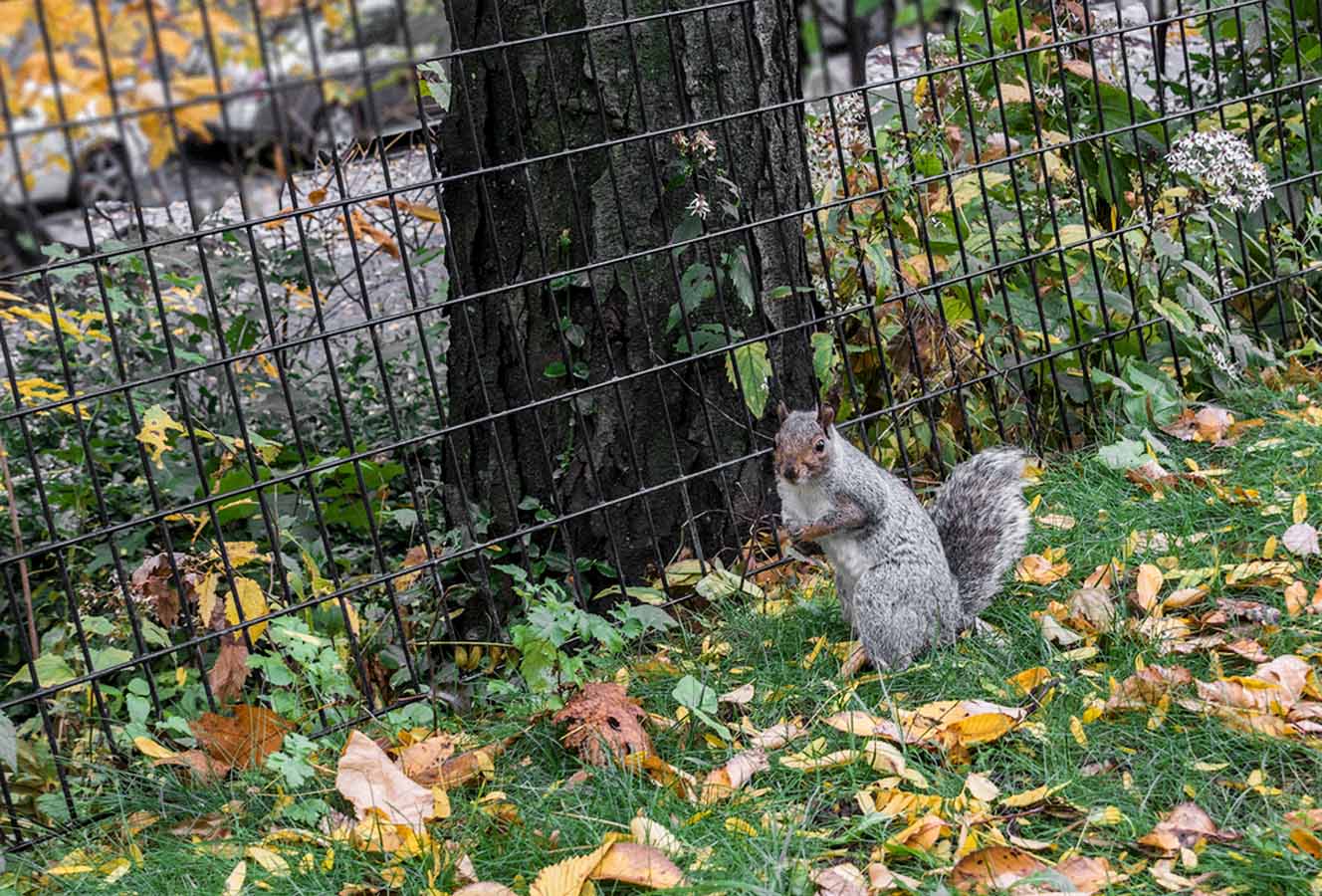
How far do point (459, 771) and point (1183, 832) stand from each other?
1255 mm

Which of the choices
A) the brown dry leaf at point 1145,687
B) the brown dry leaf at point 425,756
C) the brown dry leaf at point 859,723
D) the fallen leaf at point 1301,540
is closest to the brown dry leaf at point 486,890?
the brown dry leaf at point 425,756

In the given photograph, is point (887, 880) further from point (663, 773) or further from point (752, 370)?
point (752, 370)

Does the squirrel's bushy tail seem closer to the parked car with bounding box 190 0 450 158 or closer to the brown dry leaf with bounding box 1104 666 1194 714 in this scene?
the brown dry leaf with bounding box 1104 666 1194 714

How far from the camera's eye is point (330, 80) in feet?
8.24

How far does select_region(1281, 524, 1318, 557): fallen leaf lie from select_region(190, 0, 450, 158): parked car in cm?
204

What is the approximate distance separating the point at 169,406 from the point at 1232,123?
3.50 meters

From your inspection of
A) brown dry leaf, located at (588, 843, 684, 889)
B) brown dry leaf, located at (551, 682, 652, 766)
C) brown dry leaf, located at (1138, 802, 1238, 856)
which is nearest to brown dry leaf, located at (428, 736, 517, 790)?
brown dry leaf, located at (551, 682, 652, 766)

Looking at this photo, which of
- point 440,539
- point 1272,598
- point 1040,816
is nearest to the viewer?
point 1040,816

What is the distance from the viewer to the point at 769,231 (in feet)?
11.1

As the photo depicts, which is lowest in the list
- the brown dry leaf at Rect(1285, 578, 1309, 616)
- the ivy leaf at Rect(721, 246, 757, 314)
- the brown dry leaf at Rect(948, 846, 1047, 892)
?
the brown dry leaf at Rect(948, 846, 1047, 892)

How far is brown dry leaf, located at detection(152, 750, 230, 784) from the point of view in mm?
2709

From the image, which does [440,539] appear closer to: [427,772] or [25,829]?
[427,772]

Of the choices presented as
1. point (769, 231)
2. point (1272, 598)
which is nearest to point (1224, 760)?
point (1272, 598)

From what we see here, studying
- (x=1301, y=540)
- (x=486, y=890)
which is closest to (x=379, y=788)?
(x=486, y=890)
